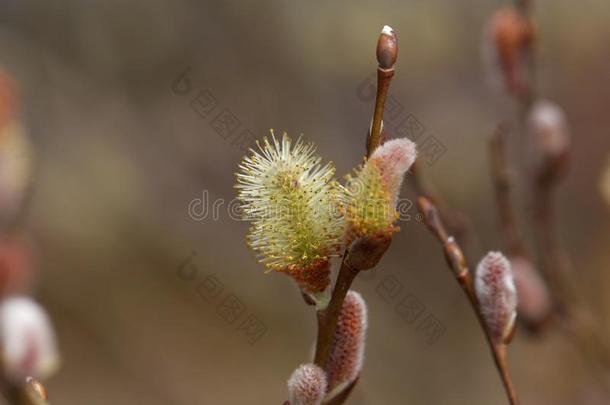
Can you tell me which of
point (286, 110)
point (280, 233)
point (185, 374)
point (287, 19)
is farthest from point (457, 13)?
point (280, 233)

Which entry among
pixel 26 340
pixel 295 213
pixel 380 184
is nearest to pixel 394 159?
pixel 380 184

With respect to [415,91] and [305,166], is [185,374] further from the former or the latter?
[305,166]

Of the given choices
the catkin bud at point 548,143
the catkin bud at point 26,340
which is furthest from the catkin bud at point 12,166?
the catkin bud at point 548,143

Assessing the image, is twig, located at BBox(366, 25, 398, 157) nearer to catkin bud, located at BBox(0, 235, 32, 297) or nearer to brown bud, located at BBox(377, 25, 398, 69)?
brown bud, located at BBox(377, 25, 398, 69)

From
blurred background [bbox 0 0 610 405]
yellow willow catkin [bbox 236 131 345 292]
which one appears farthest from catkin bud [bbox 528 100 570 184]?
blurred background [bbox 0 0 610 405]

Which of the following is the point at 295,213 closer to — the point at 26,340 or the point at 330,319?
the point at 330,319
